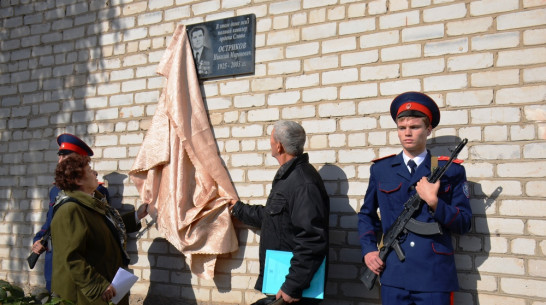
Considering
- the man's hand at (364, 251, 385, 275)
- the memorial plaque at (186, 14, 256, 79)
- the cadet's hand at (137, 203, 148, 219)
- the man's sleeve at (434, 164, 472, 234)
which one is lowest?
the man's hand at (364, 251, 385, 275)

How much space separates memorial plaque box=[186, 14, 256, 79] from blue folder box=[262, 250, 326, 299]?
5.38 ft

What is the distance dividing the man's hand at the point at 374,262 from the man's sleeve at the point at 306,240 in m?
0.26

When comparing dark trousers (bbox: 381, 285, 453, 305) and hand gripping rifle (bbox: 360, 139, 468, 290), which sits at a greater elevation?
hand gripping rifle (bbox: 360, 139, 468, 290)

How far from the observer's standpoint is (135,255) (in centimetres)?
469

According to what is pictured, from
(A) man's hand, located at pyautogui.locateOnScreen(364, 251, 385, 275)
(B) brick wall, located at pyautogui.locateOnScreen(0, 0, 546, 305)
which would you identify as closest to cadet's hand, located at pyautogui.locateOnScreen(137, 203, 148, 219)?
(B) brick wall, located at pyautogui.locateOnScreen(0, 0, 546, 305)

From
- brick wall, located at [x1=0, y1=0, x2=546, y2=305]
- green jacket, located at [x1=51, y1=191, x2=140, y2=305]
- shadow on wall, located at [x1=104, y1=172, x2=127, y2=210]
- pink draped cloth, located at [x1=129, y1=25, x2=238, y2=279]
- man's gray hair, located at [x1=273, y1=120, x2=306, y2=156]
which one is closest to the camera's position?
green jacket, located at [x1=51, y1=191, x2=140, y2=305]

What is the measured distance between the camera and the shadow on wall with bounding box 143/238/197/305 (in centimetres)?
442

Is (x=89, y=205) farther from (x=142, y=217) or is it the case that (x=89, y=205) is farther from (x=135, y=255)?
(x=135, y=255)

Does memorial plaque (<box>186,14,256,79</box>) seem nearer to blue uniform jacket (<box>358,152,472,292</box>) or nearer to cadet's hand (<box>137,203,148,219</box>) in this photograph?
cadet's hand (<box>137,203,148,219</box>)

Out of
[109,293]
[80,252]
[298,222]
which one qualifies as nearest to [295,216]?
[298,222]

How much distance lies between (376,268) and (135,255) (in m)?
2.41

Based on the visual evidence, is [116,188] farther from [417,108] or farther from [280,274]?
[417,108]

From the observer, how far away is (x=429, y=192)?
115 inches

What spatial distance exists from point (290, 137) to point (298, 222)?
60 centimetres
